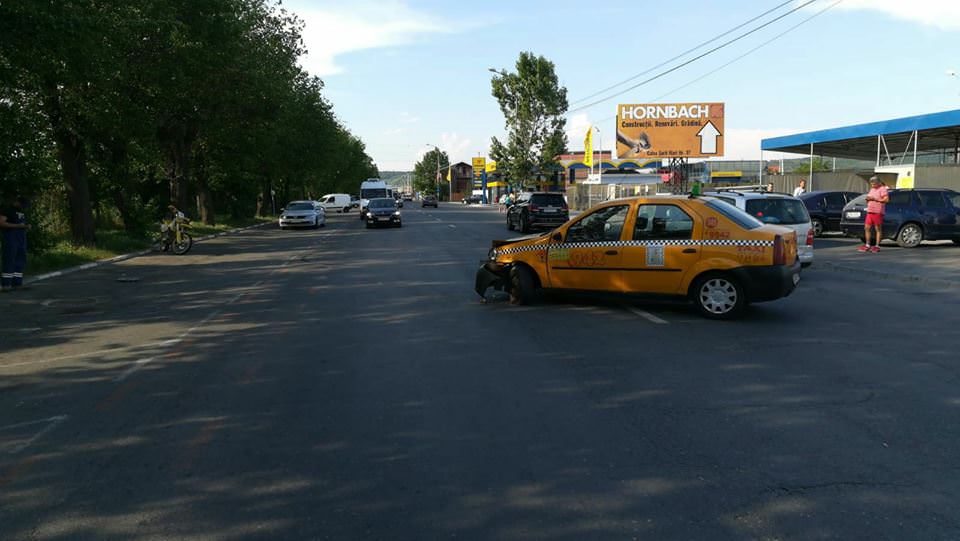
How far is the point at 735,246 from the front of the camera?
29.4 ft

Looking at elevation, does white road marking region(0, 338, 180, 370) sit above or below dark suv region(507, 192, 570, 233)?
below

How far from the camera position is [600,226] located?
9.94 metres

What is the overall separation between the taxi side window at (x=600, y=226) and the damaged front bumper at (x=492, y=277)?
117 centimetres

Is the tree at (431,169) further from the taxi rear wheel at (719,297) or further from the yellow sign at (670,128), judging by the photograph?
the taxi rear wheel at (719,297)

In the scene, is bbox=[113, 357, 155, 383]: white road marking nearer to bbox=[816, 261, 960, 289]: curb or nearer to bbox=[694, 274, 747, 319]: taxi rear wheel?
bbox=[694, 274, 747, 319]: taxi rear wheel

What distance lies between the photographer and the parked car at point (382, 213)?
36.0 m

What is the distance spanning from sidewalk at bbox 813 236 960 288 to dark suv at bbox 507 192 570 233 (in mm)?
10261

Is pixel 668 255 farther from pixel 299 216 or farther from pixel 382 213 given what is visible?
pixel 299 216

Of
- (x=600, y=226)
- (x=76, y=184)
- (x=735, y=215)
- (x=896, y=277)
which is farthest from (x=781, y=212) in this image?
(x=76, y=184)

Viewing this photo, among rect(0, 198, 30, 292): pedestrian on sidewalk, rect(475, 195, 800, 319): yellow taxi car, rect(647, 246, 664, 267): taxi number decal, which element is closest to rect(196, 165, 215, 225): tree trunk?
rect(0, 198, 30, 292): pedestrian on sidewalk

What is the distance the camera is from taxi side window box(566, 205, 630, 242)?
9.79 m

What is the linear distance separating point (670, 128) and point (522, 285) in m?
40.6

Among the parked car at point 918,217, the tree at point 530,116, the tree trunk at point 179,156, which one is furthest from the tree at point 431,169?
the parked car at point 918,217

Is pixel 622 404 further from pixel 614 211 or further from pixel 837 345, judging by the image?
pixel 614 211
